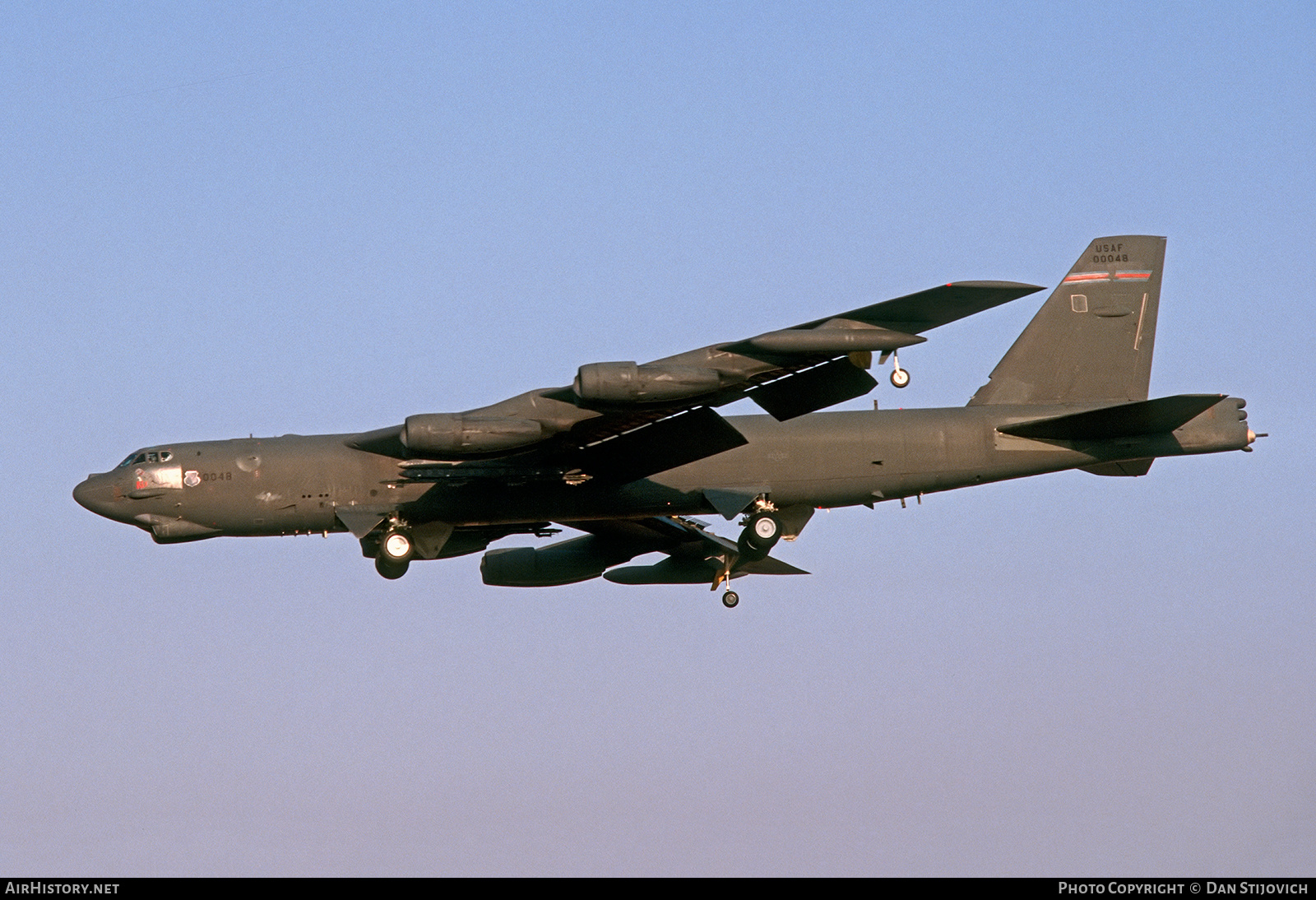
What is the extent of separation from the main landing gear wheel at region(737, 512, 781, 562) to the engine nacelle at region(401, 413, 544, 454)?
5.56 metres

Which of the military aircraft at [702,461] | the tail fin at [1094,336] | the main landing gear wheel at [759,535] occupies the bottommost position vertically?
the main landing gear wheel at [759,535]

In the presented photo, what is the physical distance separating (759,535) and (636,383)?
631cm

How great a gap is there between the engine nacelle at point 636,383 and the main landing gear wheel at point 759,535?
5.63 m

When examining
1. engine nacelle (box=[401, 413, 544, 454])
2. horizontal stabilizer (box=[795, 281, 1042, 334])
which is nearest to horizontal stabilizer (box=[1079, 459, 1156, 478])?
horizontal stabilizer (box=[795, 281, 1042, 334])

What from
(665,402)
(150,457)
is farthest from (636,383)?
(150,457)

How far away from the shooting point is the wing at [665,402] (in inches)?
1050

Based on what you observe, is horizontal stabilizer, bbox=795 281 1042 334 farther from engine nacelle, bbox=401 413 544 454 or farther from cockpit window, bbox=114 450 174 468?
cockpit window, bbox=114 450 174 468

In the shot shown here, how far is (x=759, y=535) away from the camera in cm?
3231

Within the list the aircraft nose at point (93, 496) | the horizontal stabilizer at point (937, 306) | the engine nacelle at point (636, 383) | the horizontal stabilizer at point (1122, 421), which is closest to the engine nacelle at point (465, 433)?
the engine nacelle at point (636, 383)

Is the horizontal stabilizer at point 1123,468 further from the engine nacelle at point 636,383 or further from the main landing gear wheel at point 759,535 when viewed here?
the engine nacelle at point 636,383

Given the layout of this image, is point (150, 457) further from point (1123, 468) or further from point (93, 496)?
point (1123, 468)
